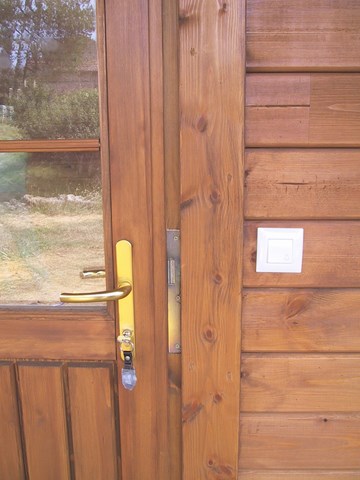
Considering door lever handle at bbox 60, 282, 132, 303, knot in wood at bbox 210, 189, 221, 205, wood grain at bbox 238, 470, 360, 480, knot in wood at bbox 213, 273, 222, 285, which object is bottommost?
wood grain at bbox 238, 470, 360, 480

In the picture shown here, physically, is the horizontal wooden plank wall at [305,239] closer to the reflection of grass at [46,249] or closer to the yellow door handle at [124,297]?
the yellow door handle at [124,297]

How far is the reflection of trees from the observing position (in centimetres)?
90

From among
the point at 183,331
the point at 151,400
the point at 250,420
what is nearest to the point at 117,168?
the point at 183,331

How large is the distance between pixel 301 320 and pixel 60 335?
0.59 meters

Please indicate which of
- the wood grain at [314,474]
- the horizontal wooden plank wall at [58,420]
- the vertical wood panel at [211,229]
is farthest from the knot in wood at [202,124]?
the wood grain at [314,474]

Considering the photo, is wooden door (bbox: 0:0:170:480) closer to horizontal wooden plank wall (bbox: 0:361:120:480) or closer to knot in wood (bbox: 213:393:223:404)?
horizontal wooden plank wall (bbox: 0:361:120:480)

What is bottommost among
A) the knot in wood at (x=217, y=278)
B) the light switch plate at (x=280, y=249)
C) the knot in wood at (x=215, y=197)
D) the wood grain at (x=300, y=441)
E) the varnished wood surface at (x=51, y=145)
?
the wood grain at (x=300, y=441)

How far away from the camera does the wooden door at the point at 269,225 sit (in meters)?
0.87

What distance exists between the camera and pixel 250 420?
3.35 feet

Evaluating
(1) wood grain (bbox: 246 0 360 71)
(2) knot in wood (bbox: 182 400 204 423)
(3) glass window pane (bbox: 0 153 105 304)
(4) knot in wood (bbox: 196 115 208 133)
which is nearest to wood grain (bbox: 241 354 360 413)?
(2) knot in wood (bbox: 182 400 204 423)

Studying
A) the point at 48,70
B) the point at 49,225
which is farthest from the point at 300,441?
the point at 48,70

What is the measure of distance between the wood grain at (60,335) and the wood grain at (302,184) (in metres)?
0.46

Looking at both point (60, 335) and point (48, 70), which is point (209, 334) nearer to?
point (60, 335)

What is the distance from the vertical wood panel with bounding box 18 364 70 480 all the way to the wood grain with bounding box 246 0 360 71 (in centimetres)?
89
